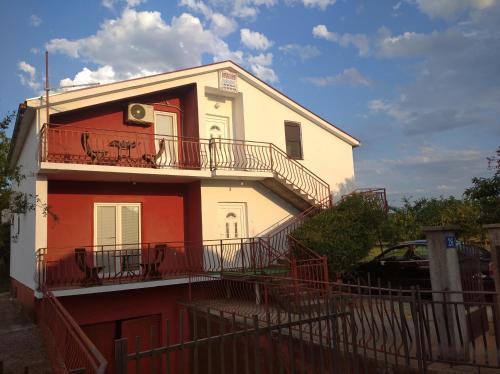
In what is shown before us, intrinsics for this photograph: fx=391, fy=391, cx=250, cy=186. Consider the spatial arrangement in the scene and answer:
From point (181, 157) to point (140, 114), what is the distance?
1.92 m

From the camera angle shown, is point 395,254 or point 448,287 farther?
point 395,254

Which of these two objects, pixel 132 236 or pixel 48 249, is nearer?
pixel 48 249

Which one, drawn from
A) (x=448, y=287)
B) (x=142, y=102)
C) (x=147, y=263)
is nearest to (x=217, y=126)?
(x=142, y=102)

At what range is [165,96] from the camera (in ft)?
45.9

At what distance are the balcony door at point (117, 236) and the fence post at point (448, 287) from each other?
783 centimetres

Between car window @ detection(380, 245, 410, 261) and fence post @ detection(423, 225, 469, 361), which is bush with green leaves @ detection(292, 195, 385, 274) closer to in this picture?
car window @ detection(380, 245, 410, 261)

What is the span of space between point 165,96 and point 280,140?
4.62 meters

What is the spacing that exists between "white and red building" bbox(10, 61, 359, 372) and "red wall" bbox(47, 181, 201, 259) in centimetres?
3

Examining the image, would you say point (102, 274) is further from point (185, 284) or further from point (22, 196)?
point (22, 196)

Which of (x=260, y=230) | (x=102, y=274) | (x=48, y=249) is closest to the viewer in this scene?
(x=48, y=249)

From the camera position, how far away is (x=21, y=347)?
8484mm

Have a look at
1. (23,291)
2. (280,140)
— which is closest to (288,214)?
(280,140)

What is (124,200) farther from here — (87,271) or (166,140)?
(87,271)

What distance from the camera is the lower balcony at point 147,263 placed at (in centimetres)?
1022
